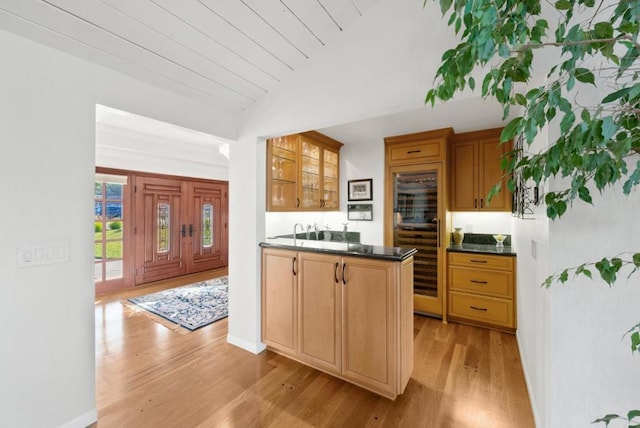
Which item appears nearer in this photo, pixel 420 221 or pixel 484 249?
pixel 484 249

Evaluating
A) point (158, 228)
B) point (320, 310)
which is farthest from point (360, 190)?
point (158, 228)

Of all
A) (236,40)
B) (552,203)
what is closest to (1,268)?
(236,40)

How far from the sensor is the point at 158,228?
511 centimetres

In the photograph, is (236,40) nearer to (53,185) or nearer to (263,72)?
(263,72)

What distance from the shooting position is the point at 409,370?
2.12m

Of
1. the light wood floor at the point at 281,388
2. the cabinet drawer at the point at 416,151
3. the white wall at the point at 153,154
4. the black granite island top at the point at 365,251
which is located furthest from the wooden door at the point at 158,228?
the cabinet drawer at the point at 416,151

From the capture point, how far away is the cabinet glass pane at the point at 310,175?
343 centimetres

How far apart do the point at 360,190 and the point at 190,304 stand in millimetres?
3001

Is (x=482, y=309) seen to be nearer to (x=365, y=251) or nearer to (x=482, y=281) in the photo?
(x=482, y=281)

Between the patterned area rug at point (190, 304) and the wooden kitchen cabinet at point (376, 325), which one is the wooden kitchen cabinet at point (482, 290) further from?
the patterned area rug at point (190, 304)

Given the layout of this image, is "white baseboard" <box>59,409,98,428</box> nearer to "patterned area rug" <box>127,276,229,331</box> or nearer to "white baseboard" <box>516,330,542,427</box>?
"patterned area rug" <box>127,276,229,331</box>

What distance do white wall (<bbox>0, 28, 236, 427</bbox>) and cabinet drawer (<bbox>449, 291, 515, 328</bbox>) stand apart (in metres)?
3.49

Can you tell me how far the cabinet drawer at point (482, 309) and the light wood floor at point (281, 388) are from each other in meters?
0.20

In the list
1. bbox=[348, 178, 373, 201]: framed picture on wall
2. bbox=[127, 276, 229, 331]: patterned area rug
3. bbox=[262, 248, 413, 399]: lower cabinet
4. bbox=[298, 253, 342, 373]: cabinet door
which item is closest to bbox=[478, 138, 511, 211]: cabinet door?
bbox=[348, 178, 373, 201]: framed picture on wall
